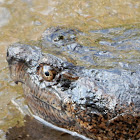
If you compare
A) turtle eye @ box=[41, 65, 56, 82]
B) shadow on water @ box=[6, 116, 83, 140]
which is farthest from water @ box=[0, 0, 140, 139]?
turtle eye @ box=[41, 65, 56, 82]

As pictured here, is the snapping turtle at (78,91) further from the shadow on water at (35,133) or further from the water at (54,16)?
the water at (54,16)

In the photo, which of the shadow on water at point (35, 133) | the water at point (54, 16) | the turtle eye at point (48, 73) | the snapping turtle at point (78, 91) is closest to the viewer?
the snapping turtle at point (78, 91)

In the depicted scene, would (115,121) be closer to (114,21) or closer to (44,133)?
(44,133)

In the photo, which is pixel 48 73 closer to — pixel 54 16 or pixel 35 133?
pixel 35 133

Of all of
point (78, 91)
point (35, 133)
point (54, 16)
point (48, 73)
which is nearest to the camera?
point (78, 91)

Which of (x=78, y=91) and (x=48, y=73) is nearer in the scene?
(x=78, y=91)

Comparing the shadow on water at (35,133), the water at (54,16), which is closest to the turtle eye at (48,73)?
the shadow on water at (35,133)

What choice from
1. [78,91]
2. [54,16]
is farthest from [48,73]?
[54,16]
